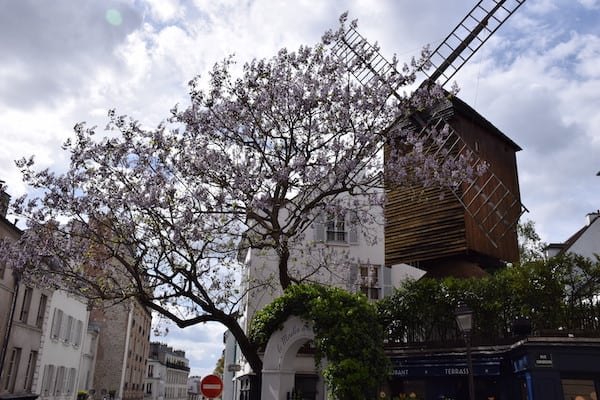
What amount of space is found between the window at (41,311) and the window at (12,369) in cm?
225

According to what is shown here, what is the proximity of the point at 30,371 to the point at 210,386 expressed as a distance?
1850cm

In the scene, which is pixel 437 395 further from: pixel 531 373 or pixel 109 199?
pixel 109 199

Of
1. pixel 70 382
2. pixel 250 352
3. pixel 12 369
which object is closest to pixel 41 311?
pixel 12 369

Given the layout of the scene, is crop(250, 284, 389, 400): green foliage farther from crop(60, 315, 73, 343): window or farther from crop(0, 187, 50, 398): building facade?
crop(60, 315, 73, 343): window

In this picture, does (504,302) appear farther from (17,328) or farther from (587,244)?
(17,328)

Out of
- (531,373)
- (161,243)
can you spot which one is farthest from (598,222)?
(161,243)

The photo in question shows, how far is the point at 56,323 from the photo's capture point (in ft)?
96.7

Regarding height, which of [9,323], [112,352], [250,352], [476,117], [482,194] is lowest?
[250,352]

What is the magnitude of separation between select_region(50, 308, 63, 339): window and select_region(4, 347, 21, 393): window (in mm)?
3752

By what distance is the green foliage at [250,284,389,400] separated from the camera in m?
11.2

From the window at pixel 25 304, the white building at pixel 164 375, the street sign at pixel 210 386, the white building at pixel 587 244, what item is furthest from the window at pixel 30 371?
the white building at pixel 164 375

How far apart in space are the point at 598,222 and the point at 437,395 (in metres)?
19.6

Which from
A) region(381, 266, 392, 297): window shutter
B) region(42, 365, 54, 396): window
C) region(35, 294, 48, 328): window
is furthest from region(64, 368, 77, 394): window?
region(381, 266, 392, 297): window shutter

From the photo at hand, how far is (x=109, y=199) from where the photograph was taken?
582 inches
